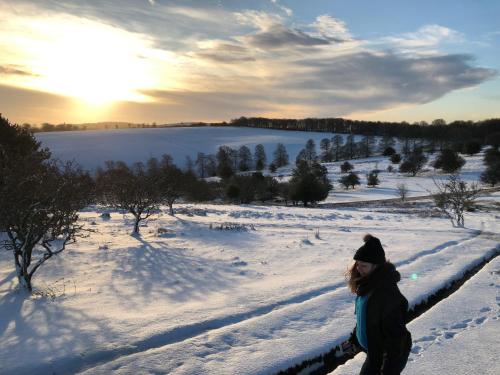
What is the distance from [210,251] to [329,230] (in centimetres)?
913

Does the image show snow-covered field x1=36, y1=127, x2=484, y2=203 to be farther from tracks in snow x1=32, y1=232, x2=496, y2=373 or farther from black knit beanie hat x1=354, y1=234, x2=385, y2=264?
black knit beanie hat x1=354, y1=234, x2=385, y2=264

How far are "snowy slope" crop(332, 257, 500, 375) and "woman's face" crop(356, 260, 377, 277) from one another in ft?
9.49

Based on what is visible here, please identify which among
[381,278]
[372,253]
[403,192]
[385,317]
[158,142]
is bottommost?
[403,192]

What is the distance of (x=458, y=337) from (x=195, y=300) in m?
5.84

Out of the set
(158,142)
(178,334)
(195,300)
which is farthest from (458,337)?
(158,142)

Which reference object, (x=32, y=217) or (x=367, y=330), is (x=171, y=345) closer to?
(x=367, y=330)

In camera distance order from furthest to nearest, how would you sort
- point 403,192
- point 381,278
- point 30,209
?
point 403,192 < point 30,209 < point 381,278

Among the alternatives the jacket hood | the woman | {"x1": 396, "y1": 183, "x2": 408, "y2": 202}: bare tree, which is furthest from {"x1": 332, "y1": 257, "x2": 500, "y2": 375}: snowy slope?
{"x1": 396, "y1": 183, "x2": 408, "y2": 202}: bare tree

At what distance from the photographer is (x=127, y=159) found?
412ft

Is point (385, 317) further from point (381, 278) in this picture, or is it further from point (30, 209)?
point (30, 209)

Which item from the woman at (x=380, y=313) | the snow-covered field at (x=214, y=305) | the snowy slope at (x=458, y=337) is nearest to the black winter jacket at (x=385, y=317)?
the woman at (x=380, y=313)

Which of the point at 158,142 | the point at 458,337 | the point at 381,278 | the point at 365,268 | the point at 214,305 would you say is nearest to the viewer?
the point at 381,278

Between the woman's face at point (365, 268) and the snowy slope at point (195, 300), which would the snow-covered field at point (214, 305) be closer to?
the snowy slope at point (195, 300)

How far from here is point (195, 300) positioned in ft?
30.6
